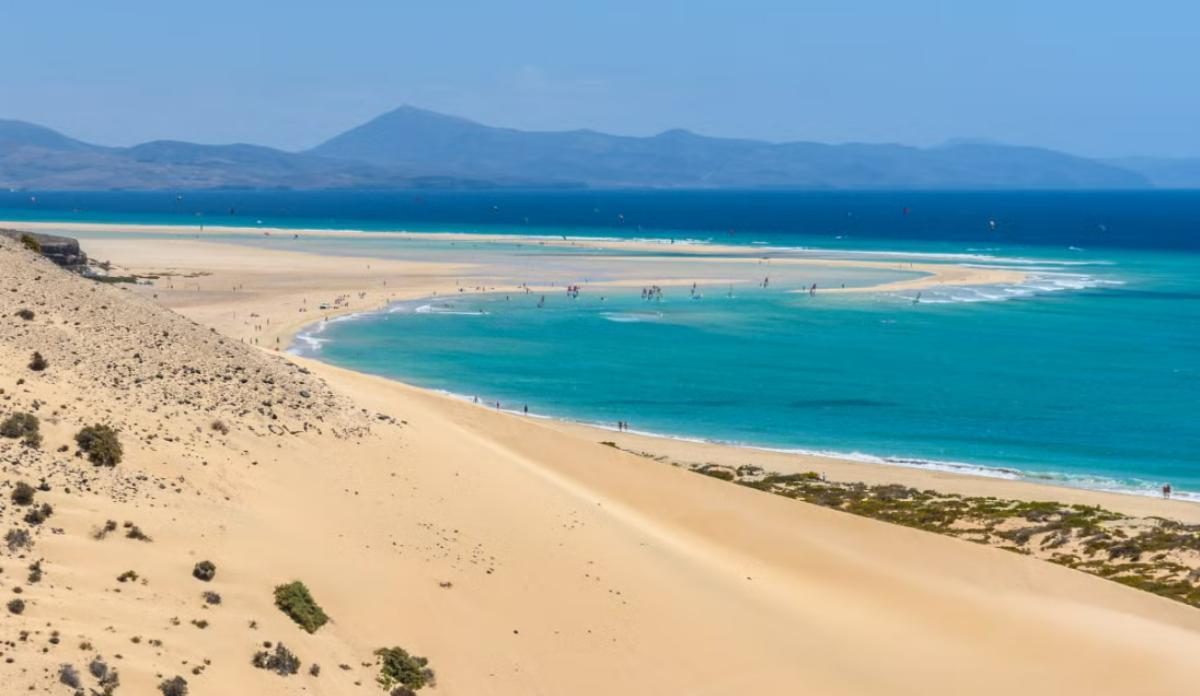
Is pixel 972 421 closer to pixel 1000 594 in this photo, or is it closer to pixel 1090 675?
pixel 1000 594

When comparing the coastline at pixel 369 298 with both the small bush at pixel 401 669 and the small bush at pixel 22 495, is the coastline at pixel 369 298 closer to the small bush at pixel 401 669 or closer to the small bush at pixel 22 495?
the small bush at pixel 401 669

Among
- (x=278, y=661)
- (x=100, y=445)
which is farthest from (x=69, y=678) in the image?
(x=100, y=445)

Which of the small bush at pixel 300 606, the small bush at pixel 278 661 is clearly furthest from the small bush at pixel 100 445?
the small bush at pixel 278 661

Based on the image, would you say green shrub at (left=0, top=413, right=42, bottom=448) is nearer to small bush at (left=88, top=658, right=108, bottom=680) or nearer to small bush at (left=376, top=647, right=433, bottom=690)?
small bush at (left=88, top=658, right=108, bottom=680)

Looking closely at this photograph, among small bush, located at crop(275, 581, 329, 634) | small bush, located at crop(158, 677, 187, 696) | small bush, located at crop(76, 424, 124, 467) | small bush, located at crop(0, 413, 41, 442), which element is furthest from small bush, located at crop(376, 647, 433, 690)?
small bush, located at crop(0, 413, 41, 442)

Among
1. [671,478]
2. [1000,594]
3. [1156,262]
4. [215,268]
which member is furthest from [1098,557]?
[1156,262]
